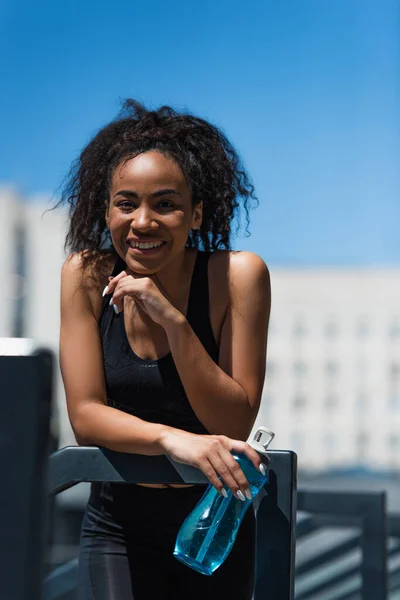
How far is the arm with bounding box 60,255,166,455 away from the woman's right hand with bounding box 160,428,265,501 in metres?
0.07

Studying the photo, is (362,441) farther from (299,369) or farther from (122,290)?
(122,290)

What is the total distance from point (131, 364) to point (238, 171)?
1.78 feet

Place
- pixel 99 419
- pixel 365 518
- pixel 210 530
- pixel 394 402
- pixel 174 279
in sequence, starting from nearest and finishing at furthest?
pixel 210 530 < pixel 99 419 < pixel 174 279 < pixel 365 518 < pixel 394 402

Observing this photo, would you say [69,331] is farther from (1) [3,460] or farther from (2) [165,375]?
(1) [3,460]

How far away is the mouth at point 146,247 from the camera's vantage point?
6.36 feet

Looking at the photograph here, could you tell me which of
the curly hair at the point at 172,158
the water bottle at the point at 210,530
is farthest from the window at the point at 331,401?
the water bottle at the point at 210,530

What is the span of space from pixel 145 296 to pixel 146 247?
14 cm

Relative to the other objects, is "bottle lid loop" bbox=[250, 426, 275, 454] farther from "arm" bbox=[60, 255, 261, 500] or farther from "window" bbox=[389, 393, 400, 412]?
"window" bbox=[389, 393, 400, 412]

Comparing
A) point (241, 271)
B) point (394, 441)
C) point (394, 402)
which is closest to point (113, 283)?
point (241, 271)

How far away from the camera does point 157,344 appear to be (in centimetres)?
195

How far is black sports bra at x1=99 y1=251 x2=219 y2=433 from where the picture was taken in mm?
1897

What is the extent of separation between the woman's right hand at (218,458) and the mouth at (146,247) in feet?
1.56

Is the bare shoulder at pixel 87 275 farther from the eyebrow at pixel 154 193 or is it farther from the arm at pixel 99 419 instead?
the eyebrow at pixel 154 193

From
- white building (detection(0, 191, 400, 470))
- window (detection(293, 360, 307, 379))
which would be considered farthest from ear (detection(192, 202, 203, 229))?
window (detection(293, 360, 307, 379))
